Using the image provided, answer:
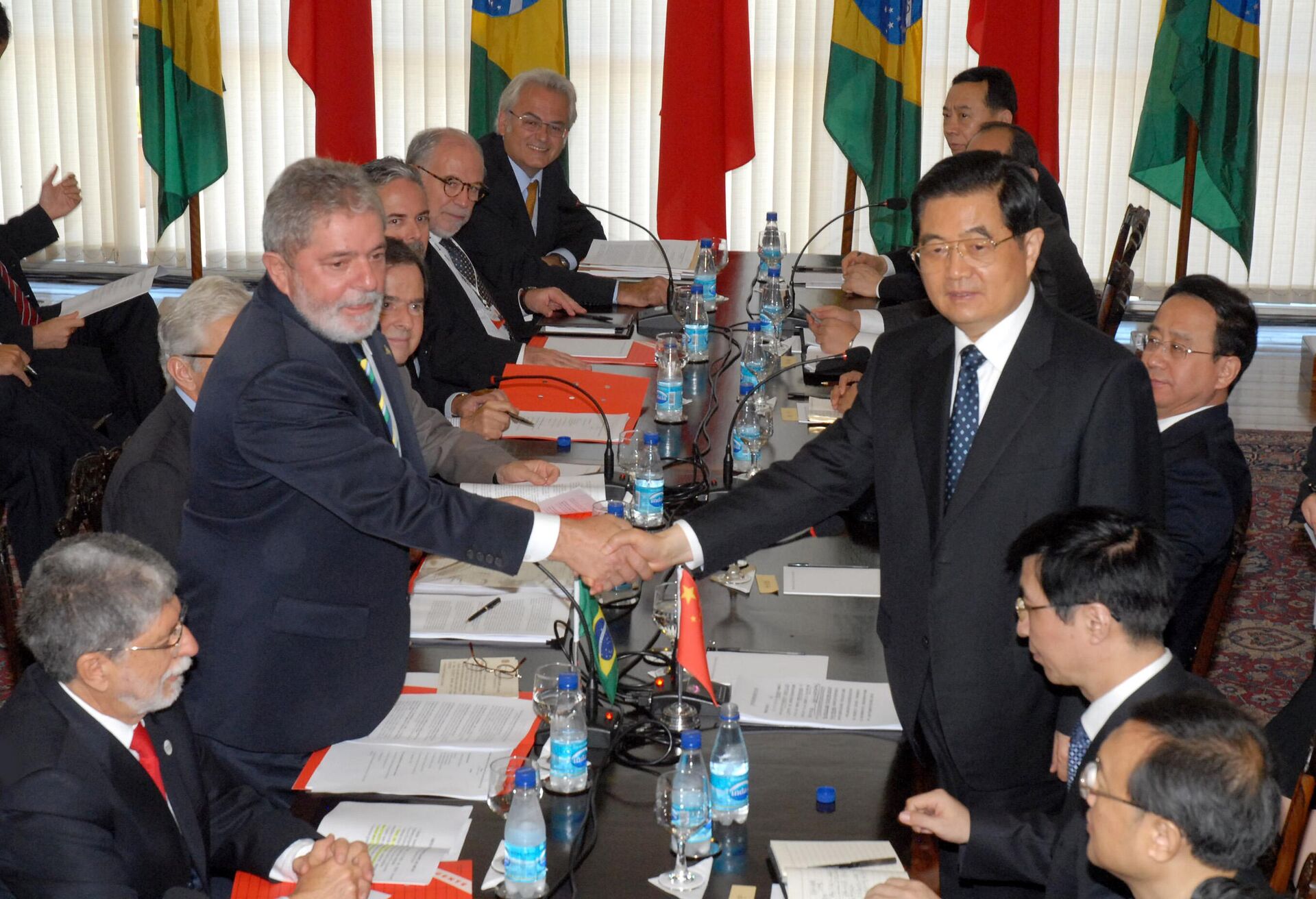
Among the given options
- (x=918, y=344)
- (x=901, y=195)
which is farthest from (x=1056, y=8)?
(x=918, y=344)

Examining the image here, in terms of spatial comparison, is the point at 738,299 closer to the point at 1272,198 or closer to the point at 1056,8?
the point at 1056,8

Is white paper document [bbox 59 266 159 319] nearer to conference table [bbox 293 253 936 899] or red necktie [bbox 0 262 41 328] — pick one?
red necktie [bbox 0 262 41 328]

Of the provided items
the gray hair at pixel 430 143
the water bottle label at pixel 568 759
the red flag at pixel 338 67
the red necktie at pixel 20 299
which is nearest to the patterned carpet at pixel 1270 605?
the water bottle label at pixel 568 759

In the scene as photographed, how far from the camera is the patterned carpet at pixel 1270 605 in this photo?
4.35 metres

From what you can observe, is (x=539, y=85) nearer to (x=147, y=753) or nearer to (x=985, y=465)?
(x=985, y=465)

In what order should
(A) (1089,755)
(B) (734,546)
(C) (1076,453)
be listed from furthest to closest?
(B) (734,546), (C) (1076,453), (A) (1089,755)

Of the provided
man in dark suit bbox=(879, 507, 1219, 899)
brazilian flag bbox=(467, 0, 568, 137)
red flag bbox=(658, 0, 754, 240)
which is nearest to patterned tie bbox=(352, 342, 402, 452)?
man in dark suit bbox=(879, 507, 1219, 899)

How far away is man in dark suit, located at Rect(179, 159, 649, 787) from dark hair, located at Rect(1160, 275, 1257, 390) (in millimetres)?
1903

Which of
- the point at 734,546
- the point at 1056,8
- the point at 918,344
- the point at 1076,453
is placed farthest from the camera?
the point at 1056,8

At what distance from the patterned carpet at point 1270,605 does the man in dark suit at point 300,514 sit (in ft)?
8.88

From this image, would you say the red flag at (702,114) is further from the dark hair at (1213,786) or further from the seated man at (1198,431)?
the dark hair at (1213,786)

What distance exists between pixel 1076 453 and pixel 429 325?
98.0 inches

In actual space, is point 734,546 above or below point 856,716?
above

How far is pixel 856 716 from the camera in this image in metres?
2.47
